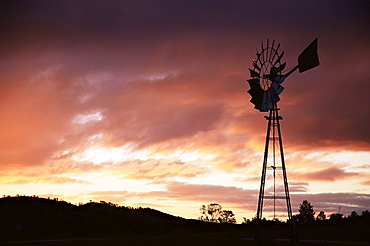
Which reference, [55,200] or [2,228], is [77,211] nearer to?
[55,200]

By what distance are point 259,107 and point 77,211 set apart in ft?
217

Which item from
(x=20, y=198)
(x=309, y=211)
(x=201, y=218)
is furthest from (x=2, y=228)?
(x=309, y=211)

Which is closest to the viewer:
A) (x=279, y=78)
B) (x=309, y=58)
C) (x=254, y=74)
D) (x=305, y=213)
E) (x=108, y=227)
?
(x=309, y=58)

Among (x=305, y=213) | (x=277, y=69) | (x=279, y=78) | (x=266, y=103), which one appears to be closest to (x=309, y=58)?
(x=279, y=78)

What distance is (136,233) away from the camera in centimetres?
7188

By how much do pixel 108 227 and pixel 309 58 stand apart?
5664 cm

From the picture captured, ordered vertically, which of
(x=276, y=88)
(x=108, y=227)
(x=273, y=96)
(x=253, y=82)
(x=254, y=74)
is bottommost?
(x=108, y=227)

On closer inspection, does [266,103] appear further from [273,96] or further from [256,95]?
[256,95]

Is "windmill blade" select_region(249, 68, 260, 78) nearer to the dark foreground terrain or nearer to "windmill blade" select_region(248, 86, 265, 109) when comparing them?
"windmill blade" select_region(248, 86, 265, 109)

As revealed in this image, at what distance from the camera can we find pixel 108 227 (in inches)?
3083

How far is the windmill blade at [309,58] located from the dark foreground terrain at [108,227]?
24.2 m

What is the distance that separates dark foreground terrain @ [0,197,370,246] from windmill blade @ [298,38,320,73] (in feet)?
79.5

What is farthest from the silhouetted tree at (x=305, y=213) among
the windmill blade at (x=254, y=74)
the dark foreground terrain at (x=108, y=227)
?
the windmill blade at (x=254, y=74)

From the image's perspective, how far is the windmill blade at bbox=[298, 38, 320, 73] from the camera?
102ft
